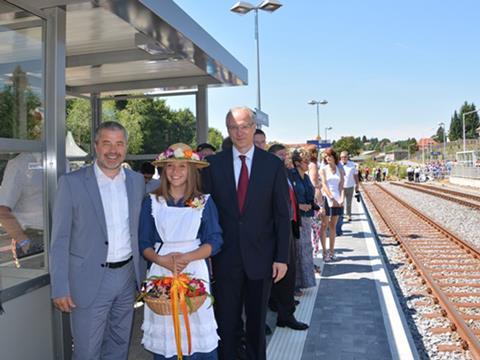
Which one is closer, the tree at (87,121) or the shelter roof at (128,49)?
the shelter roof at (128,49)

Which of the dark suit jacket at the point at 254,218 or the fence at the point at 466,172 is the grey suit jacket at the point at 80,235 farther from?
the fence at the point at 466,172

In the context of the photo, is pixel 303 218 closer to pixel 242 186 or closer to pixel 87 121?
pixel 242 186

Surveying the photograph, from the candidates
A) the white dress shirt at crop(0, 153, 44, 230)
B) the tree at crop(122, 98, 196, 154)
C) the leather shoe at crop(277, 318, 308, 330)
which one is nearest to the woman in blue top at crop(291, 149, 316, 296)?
the leather shoe at crop(277, 318, 308, 330)

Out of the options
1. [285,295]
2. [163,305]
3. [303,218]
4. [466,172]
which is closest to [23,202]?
[163,305]

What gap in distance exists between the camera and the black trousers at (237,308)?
363 cm

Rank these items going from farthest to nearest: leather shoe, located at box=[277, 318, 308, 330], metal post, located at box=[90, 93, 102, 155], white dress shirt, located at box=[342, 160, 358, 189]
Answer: white dress shirt, located at box=[342, 160, 358, 189] → metal post, located at box=[90, 93, 102, 155] → leather shoe, located at box=[277, 318, 308, 330]

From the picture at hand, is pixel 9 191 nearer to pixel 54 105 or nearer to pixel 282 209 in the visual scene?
pixel 54 105

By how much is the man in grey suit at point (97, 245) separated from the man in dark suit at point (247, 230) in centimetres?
66

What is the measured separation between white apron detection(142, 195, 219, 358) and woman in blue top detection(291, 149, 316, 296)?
9.76 ft

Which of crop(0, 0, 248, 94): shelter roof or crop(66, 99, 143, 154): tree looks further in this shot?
crop(66, 99, 143, 154): tree

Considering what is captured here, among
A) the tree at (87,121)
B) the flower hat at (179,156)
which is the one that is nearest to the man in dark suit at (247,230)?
the flower hat at (179,156)

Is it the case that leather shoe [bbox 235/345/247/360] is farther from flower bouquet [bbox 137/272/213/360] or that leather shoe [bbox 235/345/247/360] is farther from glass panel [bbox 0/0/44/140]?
glass panel [bbox 0/0/44/140]

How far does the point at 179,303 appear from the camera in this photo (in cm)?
308

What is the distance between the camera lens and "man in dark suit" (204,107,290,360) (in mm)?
3576
